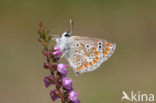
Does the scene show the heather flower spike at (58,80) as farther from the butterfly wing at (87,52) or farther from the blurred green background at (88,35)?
the blurred green background at (88,35)

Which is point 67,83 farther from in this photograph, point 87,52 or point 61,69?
point 87,52

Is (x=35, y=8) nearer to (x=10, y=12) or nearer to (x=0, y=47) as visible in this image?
(x=10, y=12)

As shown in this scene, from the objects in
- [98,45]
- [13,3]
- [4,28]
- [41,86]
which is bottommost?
[41,86]

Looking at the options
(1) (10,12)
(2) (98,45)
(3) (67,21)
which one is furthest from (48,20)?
(2) (98,45)

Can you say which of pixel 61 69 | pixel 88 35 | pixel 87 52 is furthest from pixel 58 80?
pixel 88 35

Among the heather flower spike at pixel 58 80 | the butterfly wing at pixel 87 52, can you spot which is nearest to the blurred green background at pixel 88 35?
the butterfly wing at pixel 87 52

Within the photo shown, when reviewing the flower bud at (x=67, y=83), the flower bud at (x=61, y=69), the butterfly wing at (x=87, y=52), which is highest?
the butterfly wing at (x=87, y=52)
